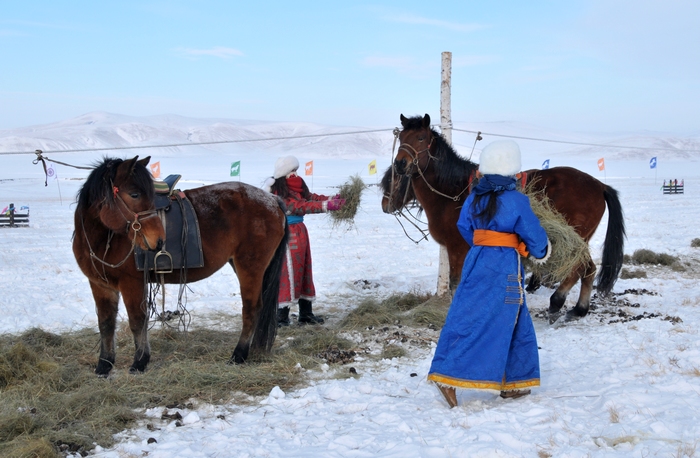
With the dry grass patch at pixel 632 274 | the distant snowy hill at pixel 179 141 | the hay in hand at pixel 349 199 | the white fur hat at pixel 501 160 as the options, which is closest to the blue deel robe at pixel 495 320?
the white fur hat at pixel 501 160

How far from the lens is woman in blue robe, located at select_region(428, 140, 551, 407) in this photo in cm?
375

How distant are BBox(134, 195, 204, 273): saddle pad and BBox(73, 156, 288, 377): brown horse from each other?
118 millimetres

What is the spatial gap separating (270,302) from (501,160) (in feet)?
8.47

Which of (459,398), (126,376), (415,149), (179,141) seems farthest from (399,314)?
(179,141)

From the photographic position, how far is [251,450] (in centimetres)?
322

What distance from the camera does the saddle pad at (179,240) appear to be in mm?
4777

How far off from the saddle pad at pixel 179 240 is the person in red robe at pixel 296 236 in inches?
64.9

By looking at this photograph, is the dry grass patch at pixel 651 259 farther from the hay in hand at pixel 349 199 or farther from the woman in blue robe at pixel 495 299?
the woman in blue robe at pixel 495 299

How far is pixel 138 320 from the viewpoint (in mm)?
4758

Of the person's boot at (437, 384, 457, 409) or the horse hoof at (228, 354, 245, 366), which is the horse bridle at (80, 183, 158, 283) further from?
the person's boot at (437, 384, 457, 409)

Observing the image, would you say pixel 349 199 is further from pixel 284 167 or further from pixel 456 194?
pixel 456 194

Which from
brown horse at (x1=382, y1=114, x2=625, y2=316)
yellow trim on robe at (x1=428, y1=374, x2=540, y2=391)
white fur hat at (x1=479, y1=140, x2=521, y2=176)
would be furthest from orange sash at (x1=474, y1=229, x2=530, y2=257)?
brown horse at (x1=382, y1=114, x2=625, y2=316)

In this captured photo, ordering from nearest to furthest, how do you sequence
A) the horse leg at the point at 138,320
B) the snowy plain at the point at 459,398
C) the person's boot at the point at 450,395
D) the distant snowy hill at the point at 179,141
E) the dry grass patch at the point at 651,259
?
the snowy plain at the point at 459,398 < the person's boot at the point at 450,395 < the horse leg at the point at 138,320 < the dry grass patch at the point at 651,259 < the distant snowy hill at the point at 179,141

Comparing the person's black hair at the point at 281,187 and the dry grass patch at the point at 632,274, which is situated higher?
the person's black hair at the point at 281,187
